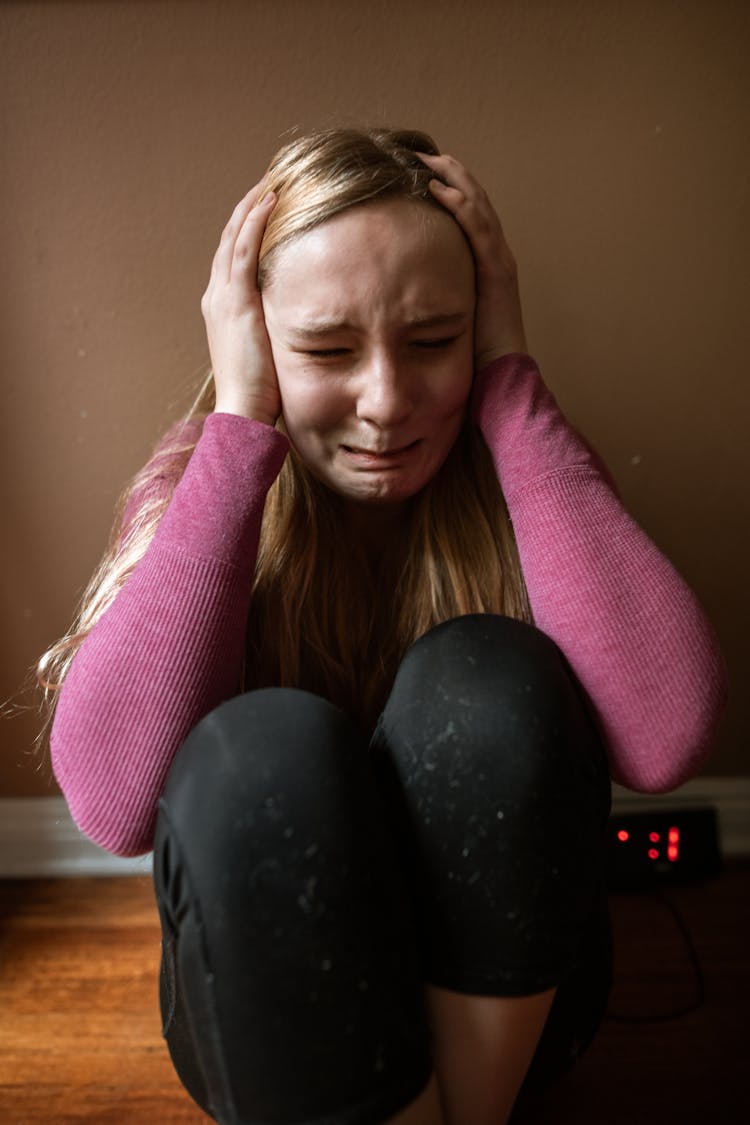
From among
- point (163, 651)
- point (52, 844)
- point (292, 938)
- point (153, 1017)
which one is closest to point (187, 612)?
point (163, 651)

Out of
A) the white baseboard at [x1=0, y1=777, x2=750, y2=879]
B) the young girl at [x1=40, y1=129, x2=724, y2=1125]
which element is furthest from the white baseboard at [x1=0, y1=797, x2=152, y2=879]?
the young girl at [x1=40, y1=129, x2=724, y2=1125]

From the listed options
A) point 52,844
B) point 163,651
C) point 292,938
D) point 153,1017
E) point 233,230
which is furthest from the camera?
point 52,844

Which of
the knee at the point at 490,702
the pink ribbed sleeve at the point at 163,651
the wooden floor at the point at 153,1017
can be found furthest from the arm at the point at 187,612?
the wooden floor at the point at 153,1017

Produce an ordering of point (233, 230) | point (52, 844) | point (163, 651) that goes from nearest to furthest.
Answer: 1. point (163, 651)
2. point (233, 230)
3. point (52, 844)

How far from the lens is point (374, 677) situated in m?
0.83

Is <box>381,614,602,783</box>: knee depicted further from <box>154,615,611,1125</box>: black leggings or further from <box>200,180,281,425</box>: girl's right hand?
<box>200,180,281,425</box>: girl's right hand

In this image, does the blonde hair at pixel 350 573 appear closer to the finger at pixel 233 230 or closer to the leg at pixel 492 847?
the finger at pixel 233 230

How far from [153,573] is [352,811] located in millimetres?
263

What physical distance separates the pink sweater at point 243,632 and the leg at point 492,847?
0.28 feet

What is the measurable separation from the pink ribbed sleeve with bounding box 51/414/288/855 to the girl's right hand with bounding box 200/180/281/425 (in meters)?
0.03

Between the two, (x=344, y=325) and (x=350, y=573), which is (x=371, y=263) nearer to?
(x=344, y=325)

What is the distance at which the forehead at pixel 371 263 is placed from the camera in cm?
67

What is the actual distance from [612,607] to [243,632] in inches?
11.8

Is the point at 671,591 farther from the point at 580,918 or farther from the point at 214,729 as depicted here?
the point at 214,729
